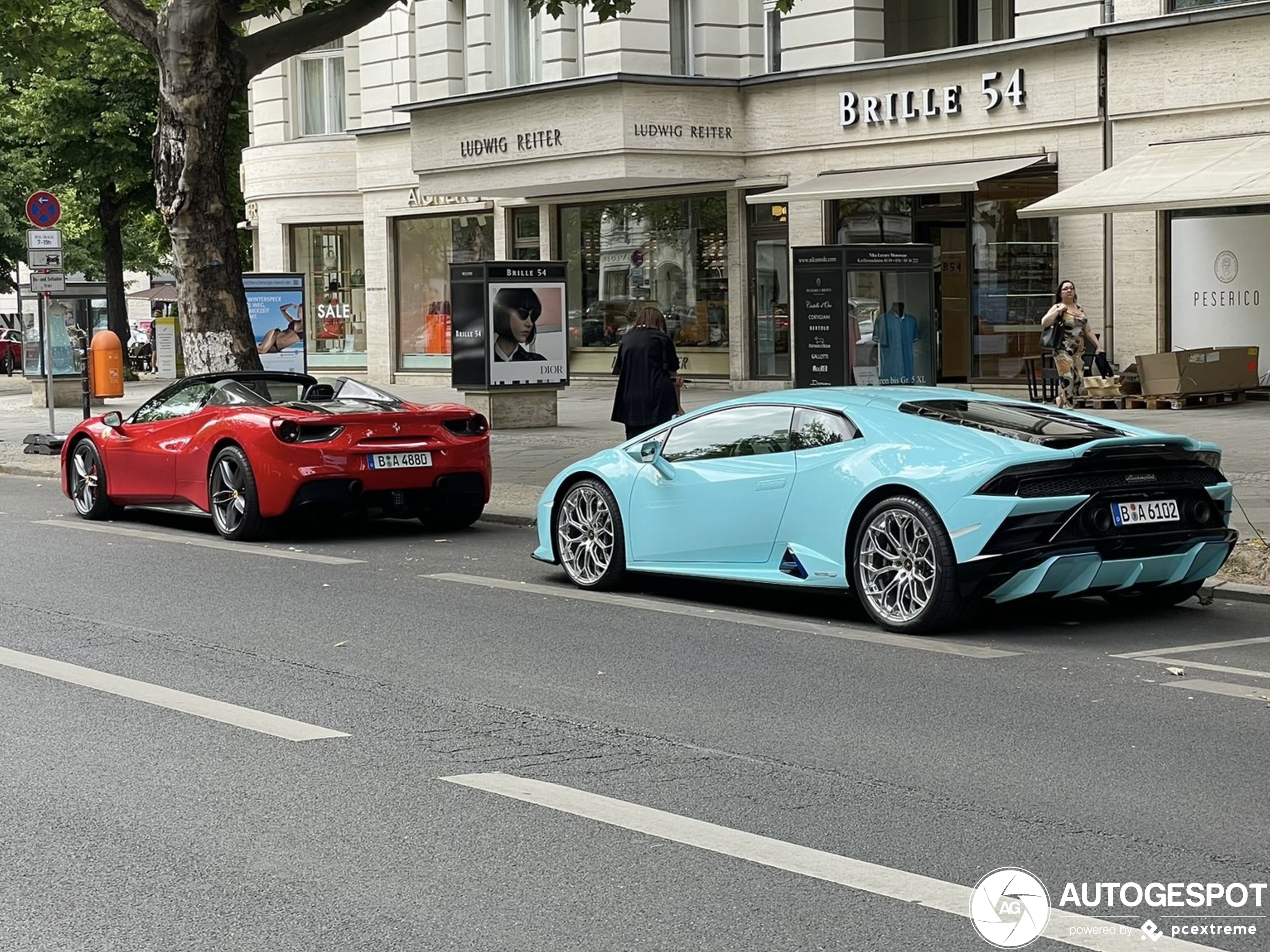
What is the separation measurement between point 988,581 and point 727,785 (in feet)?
10.1

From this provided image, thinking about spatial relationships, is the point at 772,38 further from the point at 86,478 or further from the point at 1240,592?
the point at 1240,592

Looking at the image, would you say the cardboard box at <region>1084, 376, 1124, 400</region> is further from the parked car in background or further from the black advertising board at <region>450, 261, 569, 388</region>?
the parked car in background

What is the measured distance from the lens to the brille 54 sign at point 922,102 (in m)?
25.3

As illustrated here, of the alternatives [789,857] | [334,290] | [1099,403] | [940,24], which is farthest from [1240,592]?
[334,290]

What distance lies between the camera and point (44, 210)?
73.3 ft

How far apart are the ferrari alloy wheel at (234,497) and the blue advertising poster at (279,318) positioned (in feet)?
41.0

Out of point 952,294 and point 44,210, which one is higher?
point 44,210

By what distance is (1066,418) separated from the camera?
31.5 ft

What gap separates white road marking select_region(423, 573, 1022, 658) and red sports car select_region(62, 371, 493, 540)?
1.99 meters

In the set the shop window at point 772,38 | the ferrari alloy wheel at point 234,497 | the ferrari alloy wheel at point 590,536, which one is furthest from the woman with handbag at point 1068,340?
the ferrari alloy wheel at point 590,536

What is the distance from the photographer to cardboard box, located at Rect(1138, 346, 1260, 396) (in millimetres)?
22141

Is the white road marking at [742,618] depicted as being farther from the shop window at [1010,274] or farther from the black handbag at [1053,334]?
the shop window at [1010,274]

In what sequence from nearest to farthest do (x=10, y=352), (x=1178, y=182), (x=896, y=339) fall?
(x=896, y=339), (x=1178, y=182), (x=10, y=352)

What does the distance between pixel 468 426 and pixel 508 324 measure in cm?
909
